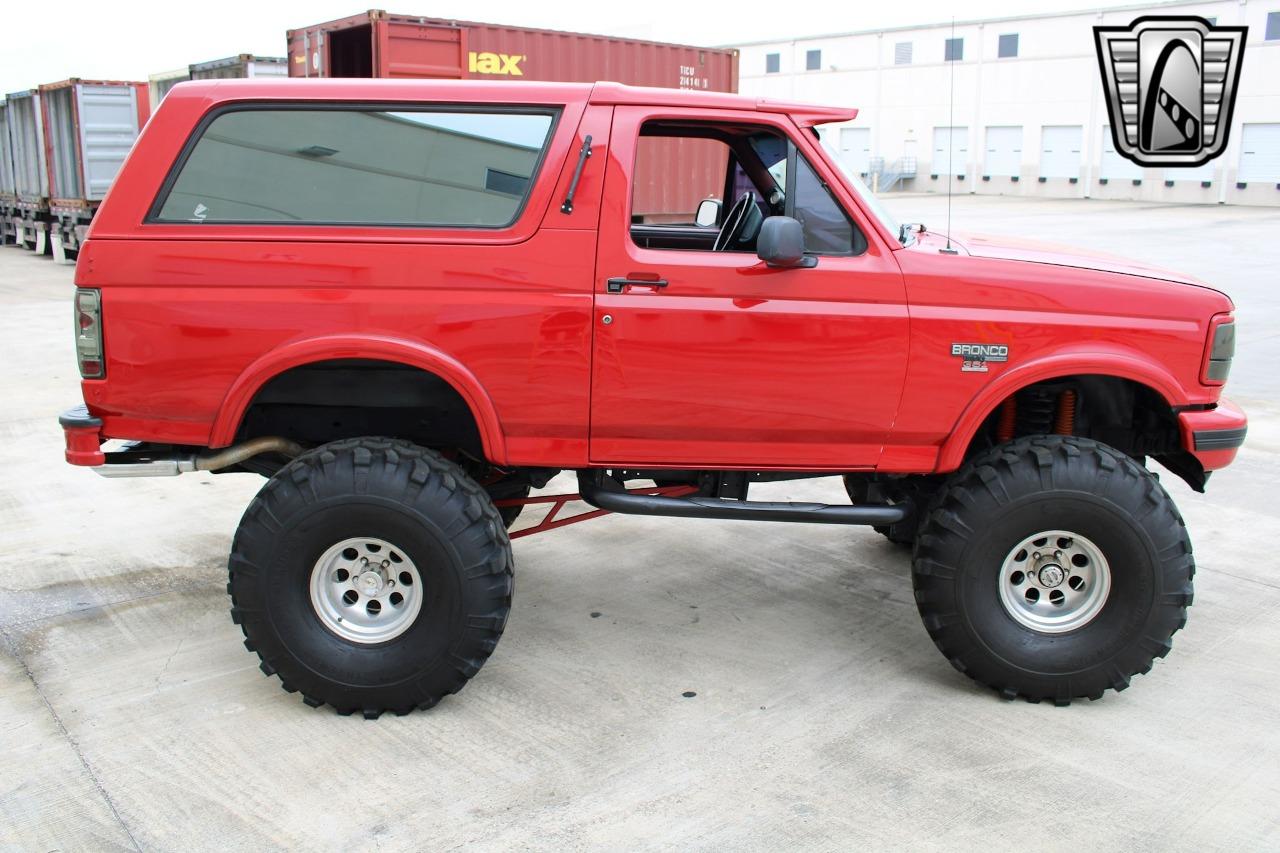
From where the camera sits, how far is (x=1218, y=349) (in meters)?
4.40

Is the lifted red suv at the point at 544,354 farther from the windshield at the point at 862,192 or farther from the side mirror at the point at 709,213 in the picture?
the side mirror at the point at 709,213

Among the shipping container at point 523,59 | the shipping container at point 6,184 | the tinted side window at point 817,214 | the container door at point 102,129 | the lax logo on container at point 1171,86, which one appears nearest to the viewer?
the tinted side window at point 817,214

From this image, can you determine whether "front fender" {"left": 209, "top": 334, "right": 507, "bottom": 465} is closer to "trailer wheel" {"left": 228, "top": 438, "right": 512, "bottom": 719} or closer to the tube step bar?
"trailer wheel" {"left": 228, "top": 438, "right": 512, "bottom": 719}

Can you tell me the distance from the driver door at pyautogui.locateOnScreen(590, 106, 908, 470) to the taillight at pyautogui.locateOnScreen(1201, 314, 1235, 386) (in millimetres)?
1178

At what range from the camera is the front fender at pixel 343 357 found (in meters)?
4.14

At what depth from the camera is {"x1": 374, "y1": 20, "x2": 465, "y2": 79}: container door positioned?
1389 centimetres

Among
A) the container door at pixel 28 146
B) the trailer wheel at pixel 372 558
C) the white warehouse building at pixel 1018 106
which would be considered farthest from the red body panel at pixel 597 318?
the white warehouse building at pixel 1018 106

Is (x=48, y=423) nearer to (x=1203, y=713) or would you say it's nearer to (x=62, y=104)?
(x=1203, y=713)

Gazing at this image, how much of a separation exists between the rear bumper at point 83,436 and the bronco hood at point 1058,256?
338cm

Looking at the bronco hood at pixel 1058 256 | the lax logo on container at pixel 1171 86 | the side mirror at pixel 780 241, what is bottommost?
the bronco hood at pixel 1058 256

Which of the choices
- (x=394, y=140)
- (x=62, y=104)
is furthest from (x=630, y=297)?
(x=62, y=104)

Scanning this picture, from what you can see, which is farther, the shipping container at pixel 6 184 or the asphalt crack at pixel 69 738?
the shipping container at pixel 6 184
